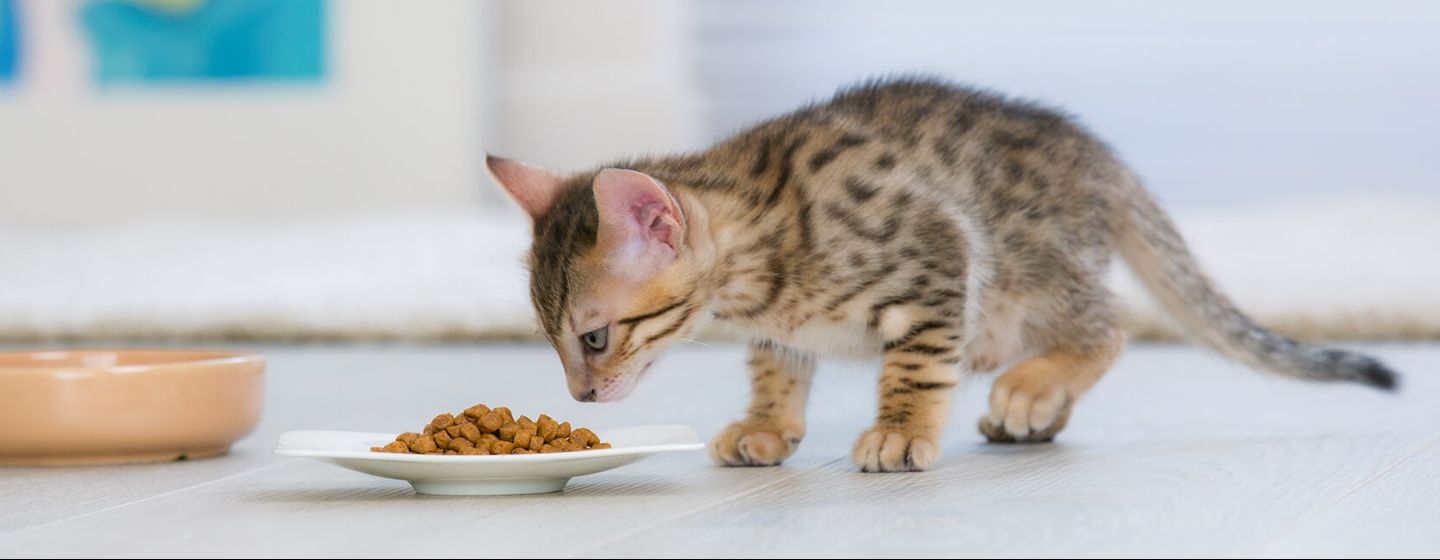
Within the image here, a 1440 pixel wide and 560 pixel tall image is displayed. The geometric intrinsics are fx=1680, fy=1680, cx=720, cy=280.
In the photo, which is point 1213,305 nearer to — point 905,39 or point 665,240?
point 665,240

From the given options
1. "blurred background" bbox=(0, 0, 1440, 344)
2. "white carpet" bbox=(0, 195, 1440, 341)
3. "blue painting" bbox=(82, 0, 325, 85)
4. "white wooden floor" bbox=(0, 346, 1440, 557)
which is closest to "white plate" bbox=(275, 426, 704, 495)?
"white wooden floor" bbox=(0, 346, 1440, 557)

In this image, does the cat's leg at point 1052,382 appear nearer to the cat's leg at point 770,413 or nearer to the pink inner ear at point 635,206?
the cat's leg at point 770,413

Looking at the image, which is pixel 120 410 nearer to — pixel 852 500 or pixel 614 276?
pixel 614 276

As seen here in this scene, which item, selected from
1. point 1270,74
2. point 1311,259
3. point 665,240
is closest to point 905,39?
point 1270,74

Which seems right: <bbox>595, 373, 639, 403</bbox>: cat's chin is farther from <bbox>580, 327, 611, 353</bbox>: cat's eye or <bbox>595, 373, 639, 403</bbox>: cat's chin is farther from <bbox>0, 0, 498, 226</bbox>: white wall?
<bbox>0, 0, 498, 226</bbox>: white wall

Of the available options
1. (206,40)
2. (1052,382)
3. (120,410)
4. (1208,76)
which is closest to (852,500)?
(1052,382)
